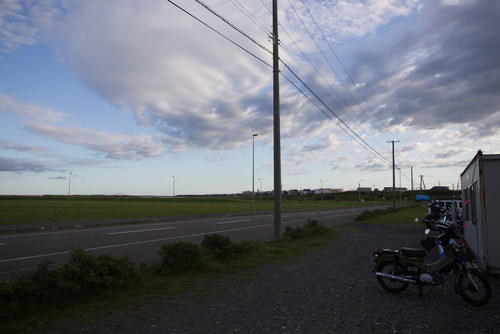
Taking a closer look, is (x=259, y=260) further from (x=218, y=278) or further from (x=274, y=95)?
(x=274, y=95)

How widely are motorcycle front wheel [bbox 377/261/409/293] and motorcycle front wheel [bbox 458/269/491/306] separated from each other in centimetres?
85

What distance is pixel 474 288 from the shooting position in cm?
537

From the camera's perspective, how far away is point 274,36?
13516 mm

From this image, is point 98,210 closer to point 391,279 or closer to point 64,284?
point 64,284

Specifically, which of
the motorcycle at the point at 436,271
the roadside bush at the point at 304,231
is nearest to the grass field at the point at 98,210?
the roadside bush at the point at 304,231

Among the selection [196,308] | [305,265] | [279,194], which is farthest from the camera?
[279,194]

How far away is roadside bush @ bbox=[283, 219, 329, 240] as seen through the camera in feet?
43.5

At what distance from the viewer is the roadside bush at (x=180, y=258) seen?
24.2ft

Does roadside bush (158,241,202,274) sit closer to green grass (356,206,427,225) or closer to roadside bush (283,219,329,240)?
roadside bush (283,219,329,240)

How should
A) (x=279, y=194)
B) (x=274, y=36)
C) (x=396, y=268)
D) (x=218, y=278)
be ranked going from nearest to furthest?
(x=396, y=268) → (x=218, y=278) → (x=279, y=194) → (x=274, y=36)

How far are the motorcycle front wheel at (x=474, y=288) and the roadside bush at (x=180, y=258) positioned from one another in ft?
16.8

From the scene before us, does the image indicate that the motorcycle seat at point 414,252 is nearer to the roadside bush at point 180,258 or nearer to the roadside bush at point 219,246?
the roadside bush at point 180,258

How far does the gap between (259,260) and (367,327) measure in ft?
15.9

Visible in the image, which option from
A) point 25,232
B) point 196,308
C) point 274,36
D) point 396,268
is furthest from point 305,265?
point 25,232
